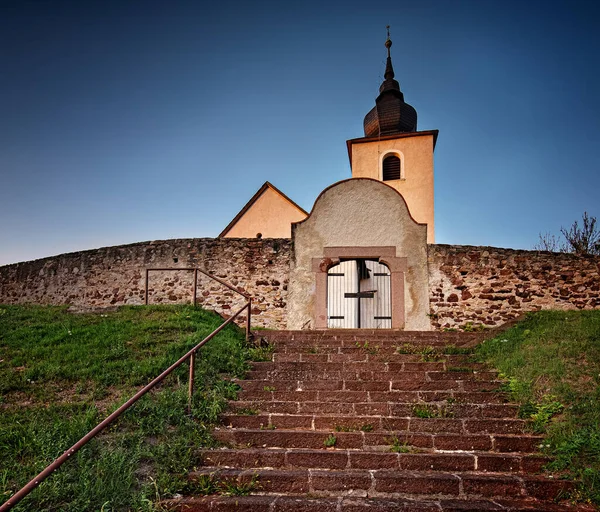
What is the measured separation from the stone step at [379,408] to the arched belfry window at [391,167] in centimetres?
1444

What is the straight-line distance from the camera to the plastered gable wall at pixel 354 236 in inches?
432

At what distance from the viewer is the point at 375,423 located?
5055 millimetres

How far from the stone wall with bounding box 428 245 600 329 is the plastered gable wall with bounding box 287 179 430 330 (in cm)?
47

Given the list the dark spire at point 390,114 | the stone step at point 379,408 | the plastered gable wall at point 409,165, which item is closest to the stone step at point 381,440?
the stone step at point 379,408

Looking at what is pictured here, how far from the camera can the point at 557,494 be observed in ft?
13.0

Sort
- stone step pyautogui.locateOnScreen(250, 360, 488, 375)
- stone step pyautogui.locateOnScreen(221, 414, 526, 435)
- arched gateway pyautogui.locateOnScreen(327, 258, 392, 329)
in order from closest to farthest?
stone step pyautogui.locateOnScreen(221, 414, 526, 435) → stone step pyautogui.locateOnScreen(250, 360, 488, 375) → arched gateway pyautogui.locateOnScreen(327, 258, 392, 329)

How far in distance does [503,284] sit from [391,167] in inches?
377

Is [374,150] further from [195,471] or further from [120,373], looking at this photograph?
[195,471]

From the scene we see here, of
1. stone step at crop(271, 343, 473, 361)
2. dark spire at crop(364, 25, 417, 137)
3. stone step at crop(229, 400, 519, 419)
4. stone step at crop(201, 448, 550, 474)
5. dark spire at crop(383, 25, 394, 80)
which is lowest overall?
stone step at crop(201, 448, 550, 474)

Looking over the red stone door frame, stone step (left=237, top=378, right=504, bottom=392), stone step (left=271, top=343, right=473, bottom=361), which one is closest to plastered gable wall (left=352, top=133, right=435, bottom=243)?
the red stone door frame

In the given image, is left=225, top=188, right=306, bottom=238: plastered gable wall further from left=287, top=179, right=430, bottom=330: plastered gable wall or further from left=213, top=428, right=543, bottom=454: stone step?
left=213, top=428, right=543, bottom=454: stone step

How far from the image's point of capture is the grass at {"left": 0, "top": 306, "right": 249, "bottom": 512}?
3.64m

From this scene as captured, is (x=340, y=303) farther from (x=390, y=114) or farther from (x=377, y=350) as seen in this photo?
(x=390, y=114)

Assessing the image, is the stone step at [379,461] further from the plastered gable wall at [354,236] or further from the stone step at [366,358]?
the plastered gable wall at [354,236]
